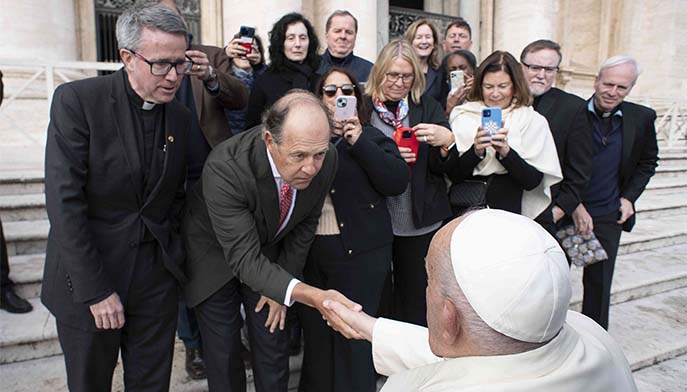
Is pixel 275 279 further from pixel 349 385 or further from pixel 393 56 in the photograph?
pixel 393 56

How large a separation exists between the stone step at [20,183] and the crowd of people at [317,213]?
114 inches

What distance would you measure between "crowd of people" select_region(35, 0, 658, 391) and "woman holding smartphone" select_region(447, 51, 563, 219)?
0.05 ft

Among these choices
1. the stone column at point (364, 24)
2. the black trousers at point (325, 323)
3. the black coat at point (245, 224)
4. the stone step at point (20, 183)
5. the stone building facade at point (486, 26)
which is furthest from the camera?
the stone column at point (364, 24)

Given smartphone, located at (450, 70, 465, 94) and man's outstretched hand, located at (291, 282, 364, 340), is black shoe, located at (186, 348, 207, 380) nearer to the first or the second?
man's outstretched hand, located at (291, 282, 364, 340)

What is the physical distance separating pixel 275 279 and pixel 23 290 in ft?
8.53

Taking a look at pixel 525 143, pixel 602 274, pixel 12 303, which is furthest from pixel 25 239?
pixel 602 274

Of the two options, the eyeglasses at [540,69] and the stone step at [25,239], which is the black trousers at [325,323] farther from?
the stone step at [25,239]

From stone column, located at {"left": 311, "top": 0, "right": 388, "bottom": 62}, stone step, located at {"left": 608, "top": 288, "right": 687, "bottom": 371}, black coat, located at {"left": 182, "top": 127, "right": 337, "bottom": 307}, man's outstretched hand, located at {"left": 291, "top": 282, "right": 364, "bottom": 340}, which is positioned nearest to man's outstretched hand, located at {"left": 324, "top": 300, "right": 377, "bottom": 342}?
man's outstretched hand, located at {"left": 291, "top": 282, "right": 364, "bottom": 340}

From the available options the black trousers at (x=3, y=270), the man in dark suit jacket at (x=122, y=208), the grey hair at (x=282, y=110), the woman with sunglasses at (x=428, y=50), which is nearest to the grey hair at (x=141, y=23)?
the man in dark suit jacket at (x=122, y=208)

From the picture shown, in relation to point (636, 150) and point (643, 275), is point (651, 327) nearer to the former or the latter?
point (643, 275)

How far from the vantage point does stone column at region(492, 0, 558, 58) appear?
36.7ft

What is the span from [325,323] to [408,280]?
27.8 inches

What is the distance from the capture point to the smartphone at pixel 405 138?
3109mm

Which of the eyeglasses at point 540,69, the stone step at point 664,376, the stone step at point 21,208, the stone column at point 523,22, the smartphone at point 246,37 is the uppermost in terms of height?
the stone column at point 523,22
